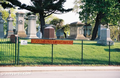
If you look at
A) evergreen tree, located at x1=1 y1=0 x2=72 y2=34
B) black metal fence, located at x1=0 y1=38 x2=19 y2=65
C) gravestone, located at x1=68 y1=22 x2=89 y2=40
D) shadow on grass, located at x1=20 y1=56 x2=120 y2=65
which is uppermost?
evergreen tree, located at x1=1 y1=0 x2=72 y2=34

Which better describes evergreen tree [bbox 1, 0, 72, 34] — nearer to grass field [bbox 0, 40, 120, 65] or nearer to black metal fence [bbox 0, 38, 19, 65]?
grass field [bbox 0, 40, 120, 65]

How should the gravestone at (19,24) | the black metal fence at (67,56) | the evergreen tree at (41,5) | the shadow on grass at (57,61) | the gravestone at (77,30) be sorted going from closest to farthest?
the shadow on grass at (57,61) < the black metal fence at (67,56) < the gravestone at (77,30) < the gravestone at (19,24) < the evergreen tree at (41,5)

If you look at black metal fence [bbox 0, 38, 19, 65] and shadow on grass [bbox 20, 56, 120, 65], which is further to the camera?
shadow on grass [bbox 20, 56, 120, 65]

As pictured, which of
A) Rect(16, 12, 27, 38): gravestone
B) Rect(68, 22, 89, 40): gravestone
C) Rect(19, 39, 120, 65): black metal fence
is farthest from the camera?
Rect(16, 12, 27, 38): gravestone

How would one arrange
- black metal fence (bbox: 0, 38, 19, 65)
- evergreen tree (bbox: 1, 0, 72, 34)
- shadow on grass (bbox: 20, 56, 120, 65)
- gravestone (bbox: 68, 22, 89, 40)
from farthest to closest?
evergreen tree (bbox: 1, 0, 72, 34) → gravestone (bbox: 68, 22, 89, 40) → shadow on grass (bbox: 20, 56, 120, 65) → black metal fence (bbox: 0, 38, 19, 65)

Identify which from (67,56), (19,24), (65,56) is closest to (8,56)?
(65,56)

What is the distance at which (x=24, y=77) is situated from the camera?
31.1ft

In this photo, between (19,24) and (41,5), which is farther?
(41,5)

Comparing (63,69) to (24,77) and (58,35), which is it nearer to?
(24,77)

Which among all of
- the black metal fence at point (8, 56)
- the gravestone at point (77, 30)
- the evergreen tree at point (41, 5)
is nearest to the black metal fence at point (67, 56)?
the black metal fence at point (8, 56)

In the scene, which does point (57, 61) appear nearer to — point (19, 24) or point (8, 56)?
point (8, 56)

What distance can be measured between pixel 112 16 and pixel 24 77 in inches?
1013

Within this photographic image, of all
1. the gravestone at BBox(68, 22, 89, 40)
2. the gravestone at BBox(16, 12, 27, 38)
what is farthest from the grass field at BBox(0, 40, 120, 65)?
the gravestone at BBox(16, 12, 27, 38)

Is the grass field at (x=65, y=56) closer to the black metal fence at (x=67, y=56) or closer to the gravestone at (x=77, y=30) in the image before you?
the black metal fence at (x=67, y=56)
